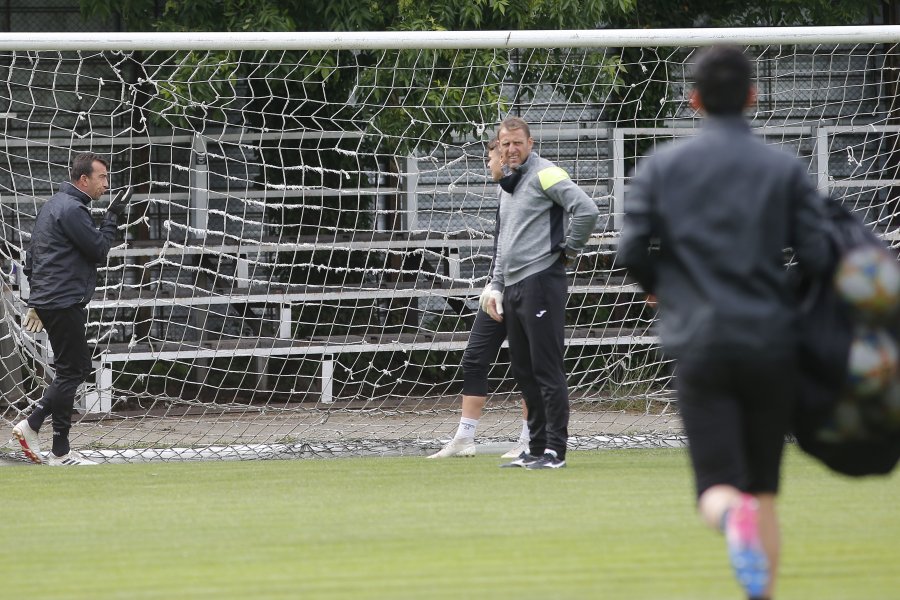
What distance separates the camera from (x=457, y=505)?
22.4 ft

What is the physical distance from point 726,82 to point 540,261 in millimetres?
4321

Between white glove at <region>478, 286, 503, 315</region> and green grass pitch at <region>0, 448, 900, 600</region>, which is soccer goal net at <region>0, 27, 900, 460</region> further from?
Answer: green grass pitch at <region>0, 448, 900, 600</region>

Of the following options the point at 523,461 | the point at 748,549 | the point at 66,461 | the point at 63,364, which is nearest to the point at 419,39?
the point at 523,461

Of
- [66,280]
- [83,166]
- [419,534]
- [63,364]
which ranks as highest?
[83,166]

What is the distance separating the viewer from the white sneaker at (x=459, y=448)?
30.1 ft

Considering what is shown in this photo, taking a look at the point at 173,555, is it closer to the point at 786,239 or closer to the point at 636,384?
the point at 786,239

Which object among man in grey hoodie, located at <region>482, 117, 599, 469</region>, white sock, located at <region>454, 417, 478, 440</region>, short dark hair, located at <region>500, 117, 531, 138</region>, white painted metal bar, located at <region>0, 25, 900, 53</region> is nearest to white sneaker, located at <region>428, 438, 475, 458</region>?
white sock, located at <region>454, 417, 478, 440</region>

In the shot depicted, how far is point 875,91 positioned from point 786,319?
11.5 meters

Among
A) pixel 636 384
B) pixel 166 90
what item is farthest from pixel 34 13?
pixel 636 384

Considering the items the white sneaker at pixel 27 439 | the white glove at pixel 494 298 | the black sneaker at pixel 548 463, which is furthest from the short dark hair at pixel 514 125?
the white sneaker at pixel 27 439

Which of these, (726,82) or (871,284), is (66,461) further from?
(871,284)

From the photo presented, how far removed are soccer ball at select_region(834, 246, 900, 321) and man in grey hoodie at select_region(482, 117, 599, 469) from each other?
4355mm

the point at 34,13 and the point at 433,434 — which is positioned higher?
the point at 34,13

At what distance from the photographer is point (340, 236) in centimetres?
1273
